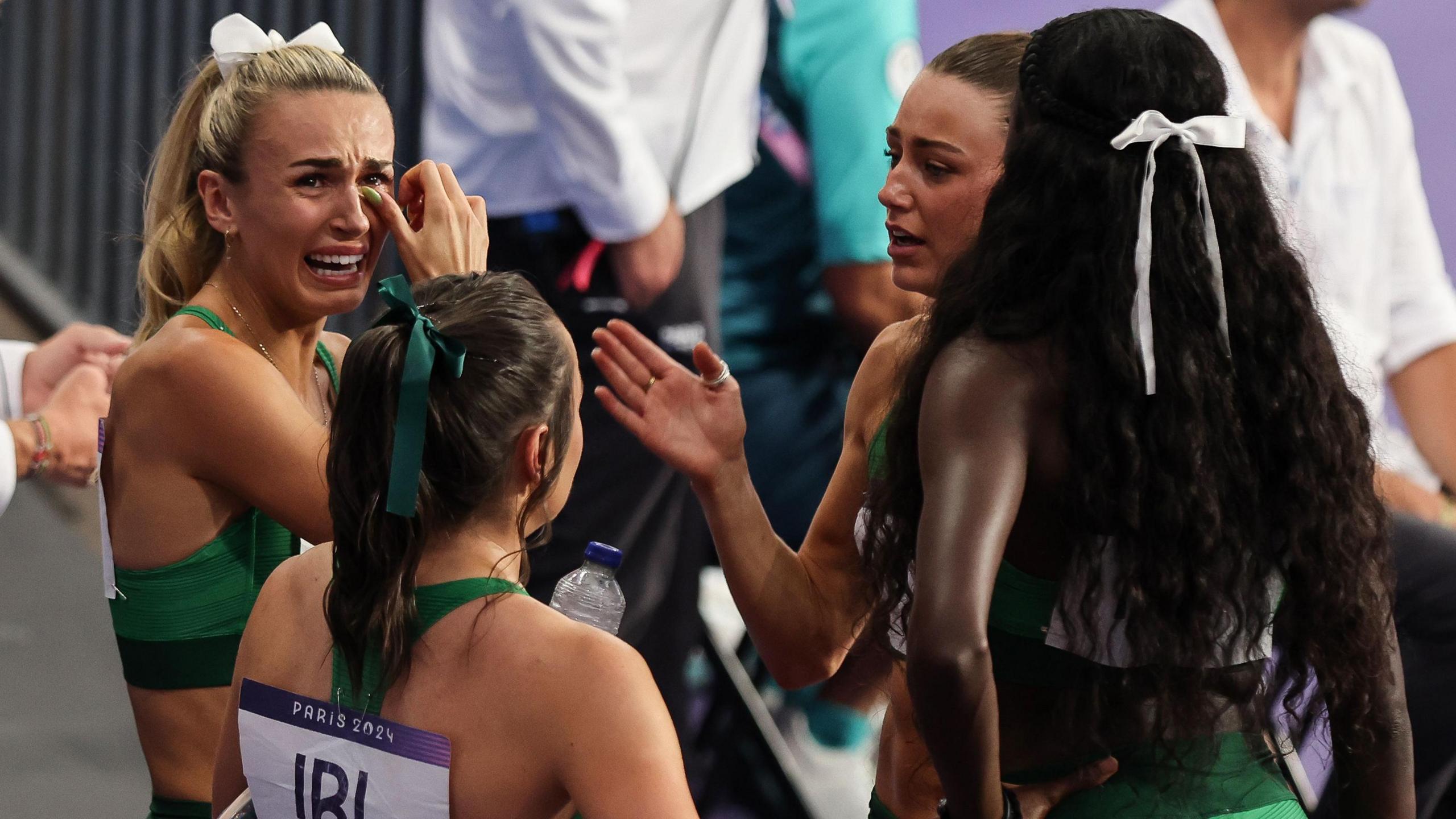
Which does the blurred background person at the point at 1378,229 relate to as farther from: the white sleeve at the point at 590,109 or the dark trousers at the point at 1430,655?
the white sleeve at the point at 590,109

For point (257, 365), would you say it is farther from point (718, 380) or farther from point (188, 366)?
point (718, 380)

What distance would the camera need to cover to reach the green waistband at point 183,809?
5.74 feet

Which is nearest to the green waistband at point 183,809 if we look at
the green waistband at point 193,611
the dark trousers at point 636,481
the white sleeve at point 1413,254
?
the green waistband at point 193,611

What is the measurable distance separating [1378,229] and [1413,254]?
0.34 ft

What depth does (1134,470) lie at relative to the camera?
1.18 meters

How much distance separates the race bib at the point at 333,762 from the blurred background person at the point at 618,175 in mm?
1892

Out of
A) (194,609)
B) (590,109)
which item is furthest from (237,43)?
(590,109)

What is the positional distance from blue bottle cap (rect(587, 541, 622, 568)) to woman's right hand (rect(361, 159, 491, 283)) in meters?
0.52

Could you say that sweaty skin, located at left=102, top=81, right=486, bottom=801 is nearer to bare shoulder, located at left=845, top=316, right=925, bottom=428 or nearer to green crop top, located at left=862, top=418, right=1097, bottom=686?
bare shoulder, located at left=845, top=316, right=925, bottom=428

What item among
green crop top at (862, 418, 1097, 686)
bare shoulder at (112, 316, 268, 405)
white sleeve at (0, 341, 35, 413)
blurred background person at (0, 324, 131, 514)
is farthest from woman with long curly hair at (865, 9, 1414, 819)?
white sleeve at (0, 341, 35, 413)

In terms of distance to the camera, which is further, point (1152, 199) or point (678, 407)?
point (678, 407)

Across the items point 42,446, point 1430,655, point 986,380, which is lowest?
point 1430,655

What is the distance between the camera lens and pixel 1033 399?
121cm

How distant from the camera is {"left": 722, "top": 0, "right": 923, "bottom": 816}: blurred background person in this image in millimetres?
3258
